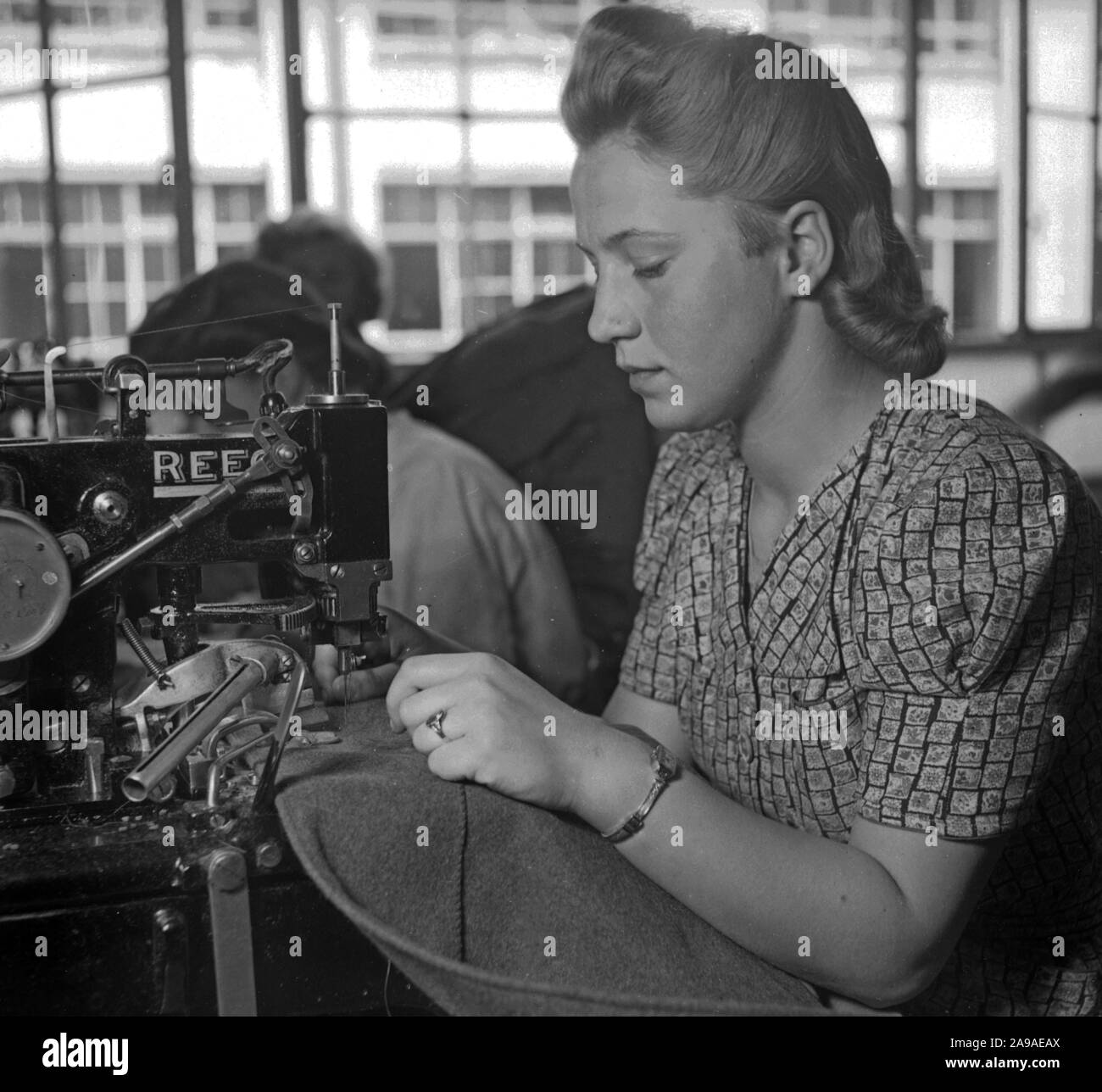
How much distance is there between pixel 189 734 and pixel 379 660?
333mm

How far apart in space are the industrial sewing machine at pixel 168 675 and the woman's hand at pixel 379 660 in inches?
4.6

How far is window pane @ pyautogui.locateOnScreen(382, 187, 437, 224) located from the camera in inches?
63.7

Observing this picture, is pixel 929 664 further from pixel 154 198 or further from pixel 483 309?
pixel 154 198

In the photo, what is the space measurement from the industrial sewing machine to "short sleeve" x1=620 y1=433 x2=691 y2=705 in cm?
32

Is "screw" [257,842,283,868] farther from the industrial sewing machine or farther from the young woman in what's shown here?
the young woman

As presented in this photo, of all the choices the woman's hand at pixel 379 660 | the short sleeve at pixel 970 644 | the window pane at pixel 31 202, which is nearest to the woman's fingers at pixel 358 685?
the woman's hand at pixel 379 660

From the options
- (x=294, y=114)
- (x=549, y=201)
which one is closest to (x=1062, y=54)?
(x=549, y=201)

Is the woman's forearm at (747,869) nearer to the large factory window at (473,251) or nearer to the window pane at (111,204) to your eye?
the large factory window at (473,251)

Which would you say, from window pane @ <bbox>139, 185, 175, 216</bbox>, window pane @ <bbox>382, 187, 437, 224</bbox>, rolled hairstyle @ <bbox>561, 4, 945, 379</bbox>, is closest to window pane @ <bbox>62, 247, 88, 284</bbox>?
window pane @ <bbox>139, 185, 175, 216</bbox>

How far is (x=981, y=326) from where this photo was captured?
54.3 inches

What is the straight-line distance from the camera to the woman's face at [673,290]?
0.86 meters

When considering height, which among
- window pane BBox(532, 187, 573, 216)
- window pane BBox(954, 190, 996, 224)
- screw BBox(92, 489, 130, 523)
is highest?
window pane BBox(532, 187, 573, 216)

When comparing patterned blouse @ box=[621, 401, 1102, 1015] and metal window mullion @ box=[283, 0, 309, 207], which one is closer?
patterned blouse @ box=[621, 401, 1102, 1015]
